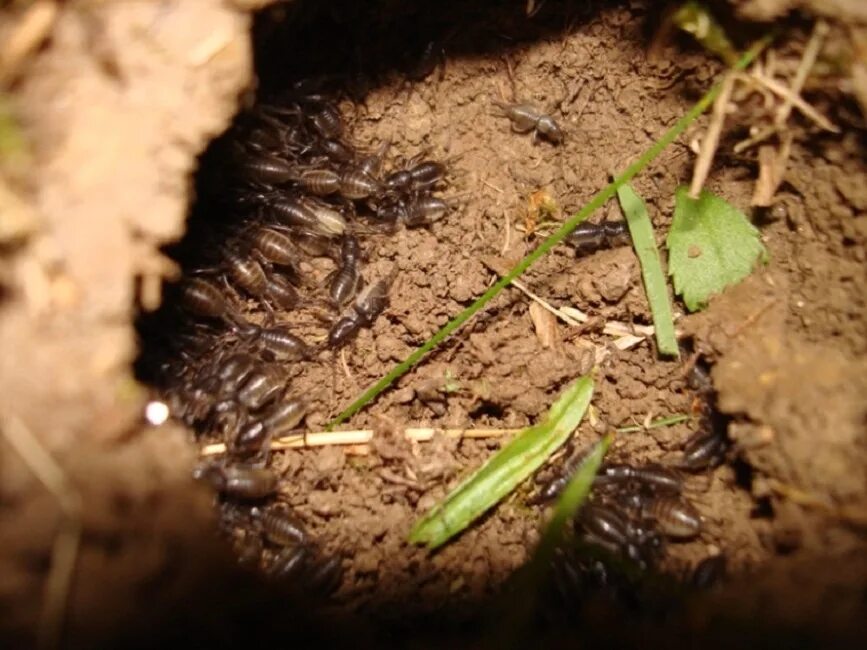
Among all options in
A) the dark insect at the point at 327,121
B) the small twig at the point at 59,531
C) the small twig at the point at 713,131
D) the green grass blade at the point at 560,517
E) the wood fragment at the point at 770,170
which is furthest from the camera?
the dark insect at the point at 327,121

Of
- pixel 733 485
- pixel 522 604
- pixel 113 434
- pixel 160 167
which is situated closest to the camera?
pixel 113 434

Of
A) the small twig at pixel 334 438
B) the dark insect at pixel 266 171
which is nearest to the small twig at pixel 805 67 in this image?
the small twig at pixel 334 438

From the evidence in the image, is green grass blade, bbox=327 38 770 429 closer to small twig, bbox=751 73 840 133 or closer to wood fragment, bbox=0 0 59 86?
small twig, bbox=751 73 840 133

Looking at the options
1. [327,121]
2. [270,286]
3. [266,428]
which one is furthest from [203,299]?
[327,121]

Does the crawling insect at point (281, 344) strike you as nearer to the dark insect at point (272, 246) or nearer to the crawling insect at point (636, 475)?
the dark insect at point (272, 246)

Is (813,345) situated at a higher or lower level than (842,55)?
lower

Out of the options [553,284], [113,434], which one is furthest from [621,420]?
[113,434]

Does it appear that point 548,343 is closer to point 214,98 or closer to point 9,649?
point 214,98
